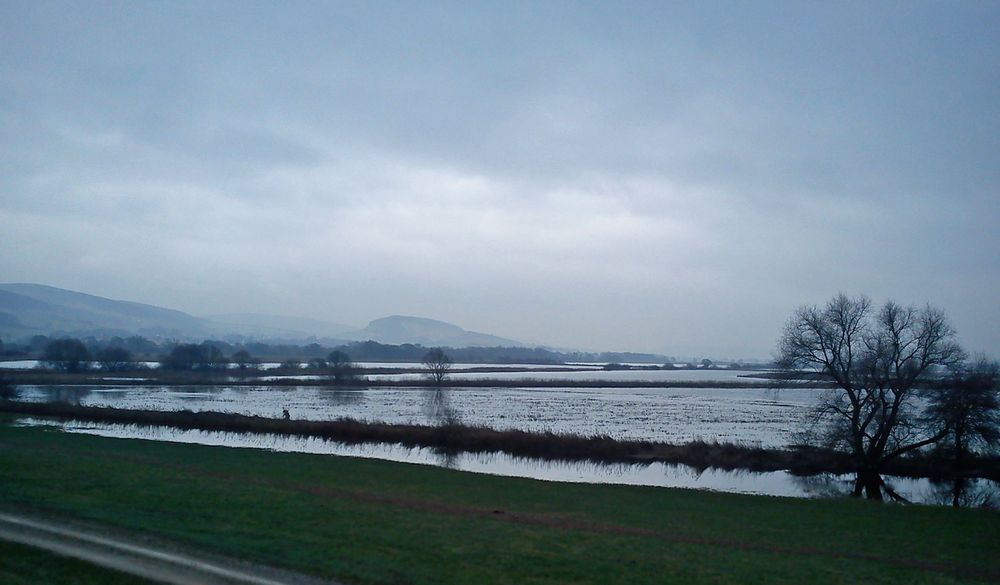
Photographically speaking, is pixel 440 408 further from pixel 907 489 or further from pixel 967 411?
pixel 967 411

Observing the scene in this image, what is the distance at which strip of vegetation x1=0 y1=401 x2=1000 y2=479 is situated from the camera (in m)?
39.4

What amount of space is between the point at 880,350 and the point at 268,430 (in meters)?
39.2

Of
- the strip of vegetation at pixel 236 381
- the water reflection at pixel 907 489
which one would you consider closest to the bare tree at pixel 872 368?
the water reflection at pixel 907 489

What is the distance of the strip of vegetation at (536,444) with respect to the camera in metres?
39.4

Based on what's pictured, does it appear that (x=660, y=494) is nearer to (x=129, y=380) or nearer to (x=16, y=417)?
(x=16, y=417)

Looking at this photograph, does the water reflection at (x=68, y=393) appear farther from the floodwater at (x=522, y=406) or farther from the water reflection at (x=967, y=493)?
the water reflection at (x=967, y=493)

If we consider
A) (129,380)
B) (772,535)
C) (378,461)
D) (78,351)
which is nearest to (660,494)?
(772,535)

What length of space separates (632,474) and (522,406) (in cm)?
3425

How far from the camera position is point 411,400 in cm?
7694

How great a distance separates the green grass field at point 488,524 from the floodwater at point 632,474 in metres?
6.31

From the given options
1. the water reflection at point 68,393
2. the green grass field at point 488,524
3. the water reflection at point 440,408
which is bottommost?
the water reflection at point 68,393

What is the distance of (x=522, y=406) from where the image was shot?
232 ft

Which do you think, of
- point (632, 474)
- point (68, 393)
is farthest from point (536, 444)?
point (68, 393)

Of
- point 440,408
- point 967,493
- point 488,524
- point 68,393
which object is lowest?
point 68,393
